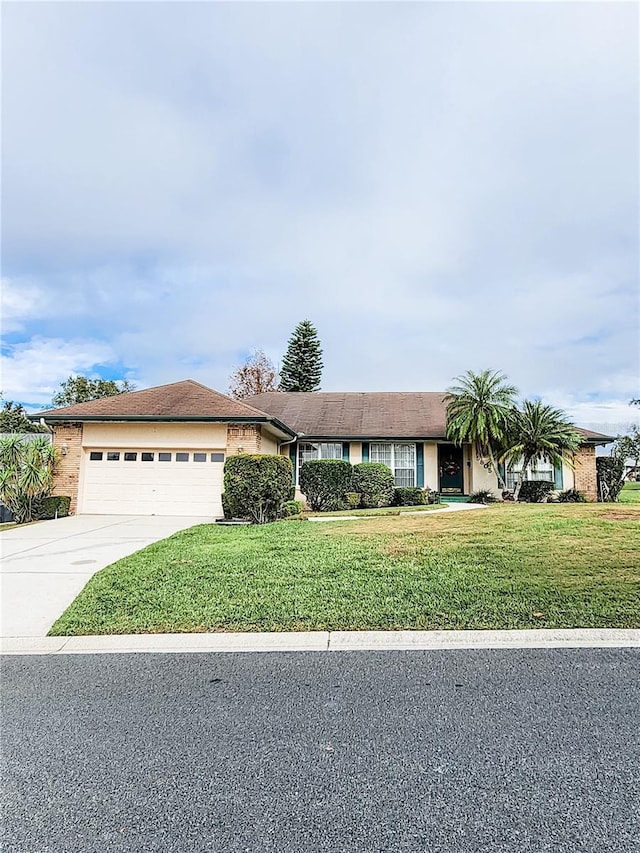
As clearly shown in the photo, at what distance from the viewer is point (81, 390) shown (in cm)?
3812

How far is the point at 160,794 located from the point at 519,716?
2.11 m

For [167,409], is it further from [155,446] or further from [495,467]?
[495,467]

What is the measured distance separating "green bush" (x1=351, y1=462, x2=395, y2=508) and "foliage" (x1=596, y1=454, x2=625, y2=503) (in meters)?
8.43

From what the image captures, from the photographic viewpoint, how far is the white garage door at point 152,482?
14750 millimetres

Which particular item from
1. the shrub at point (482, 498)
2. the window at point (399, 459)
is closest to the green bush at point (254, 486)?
the window at point (399, 459)

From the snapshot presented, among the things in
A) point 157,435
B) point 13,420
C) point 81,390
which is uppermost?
point 81,390

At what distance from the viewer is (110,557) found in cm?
819

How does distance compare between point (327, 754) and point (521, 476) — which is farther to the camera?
point (521, 476)

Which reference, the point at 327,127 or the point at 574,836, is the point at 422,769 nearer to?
the point at 574,836

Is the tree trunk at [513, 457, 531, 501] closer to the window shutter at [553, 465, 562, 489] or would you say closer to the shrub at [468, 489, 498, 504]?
the shrub at [468, 489, 498, 504]

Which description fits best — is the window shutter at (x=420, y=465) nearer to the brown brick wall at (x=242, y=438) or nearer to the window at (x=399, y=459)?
the window at (x=399, y=459)

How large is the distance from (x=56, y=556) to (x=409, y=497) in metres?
11.3

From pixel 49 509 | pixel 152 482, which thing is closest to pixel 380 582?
pixel 152 482

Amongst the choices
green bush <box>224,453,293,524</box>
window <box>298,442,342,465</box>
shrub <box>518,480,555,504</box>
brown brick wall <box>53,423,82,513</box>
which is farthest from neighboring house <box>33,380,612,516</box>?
shrub <box>518,480,555,504</box>
